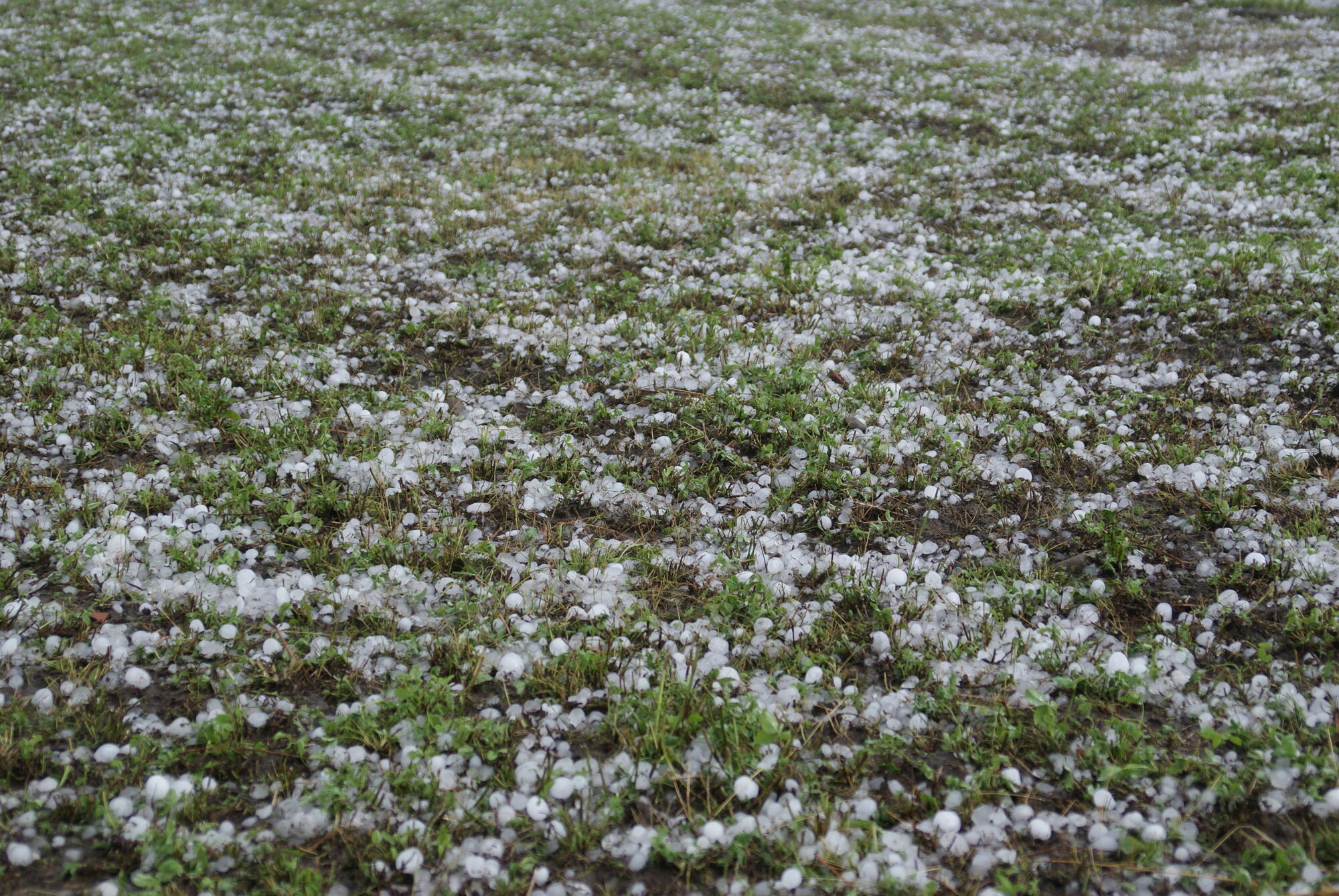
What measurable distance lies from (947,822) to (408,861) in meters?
2.10

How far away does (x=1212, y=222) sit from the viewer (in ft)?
29.0

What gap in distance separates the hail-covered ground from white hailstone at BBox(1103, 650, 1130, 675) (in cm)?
15

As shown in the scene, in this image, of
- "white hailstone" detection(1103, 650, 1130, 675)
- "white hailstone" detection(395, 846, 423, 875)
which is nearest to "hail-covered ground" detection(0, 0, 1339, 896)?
"white hailstone" detection(395, 846, 423, 875)

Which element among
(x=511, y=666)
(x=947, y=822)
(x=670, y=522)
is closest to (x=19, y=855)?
(x=511, y=666)

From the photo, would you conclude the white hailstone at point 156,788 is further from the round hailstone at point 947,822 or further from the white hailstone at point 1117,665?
the white hailstone at point 1117,665

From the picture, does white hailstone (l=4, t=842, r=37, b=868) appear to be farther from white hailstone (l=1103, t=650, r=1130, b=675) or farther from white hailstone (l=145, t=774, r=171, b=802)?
white hailstone (l=1103, t=650, r=1130, b=675)

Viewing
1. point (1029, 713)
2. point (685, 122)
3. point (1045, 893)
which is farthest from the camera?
point (685, 122)

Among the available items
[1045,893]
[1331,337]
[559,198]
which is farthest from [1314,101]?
[1045,893]

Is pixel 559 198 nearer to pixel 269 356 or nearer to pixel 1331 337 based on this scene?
pixel 269 356

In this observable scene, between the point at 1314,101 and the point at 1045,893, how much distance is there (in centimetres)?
1487

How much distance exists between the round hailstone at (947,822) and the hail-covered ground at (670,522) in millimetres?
108

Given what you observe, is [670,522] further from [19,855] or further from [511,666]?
[19,855]

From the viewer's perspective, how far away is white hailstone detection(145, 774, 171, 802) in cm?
325

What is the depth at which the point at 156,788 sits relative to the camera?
128 inches
